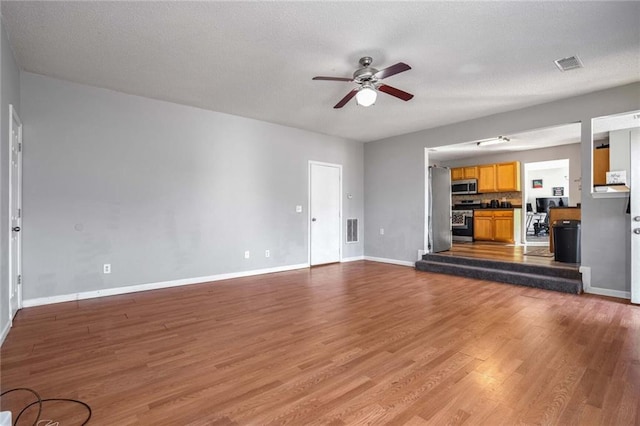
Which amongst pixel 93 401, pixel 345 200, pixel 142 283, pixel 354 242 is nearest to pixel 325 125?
pixel 345 200

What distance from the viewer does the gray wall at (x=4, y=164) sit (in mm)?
2637

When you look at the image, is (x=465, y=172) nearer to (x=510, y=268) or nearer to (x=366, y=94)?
(x=510, y=268)

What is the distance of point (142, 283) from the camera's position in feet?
14.1

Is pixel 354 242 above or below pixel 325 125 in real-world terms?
below

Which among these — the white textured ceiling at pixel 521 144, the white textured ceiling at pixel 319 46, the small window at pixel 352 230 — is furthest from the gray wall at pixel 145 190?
the white textured ceiling at pixel 521 144

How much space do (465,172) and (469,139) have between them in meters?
3.83

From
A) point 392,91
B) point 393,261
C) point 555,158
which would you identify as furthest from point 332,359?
point 555,158

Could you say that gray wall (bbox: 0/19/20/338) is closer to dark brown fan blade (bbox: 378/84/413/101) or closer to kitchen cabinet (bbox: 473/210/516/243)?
dark brown fan blade (bbox: 378/84/413/101)

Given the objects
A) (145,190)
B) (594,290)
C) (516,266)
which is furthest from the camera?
(516,266)

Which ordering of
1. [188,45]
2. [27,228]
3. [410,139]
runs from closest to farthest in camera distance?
1. [188,45]
2. [27,228]
3. [410,139]

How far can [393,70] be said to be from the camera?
2.83 meters

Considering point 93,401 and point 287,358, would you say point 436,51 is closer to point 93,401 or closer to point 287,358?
point 287,358

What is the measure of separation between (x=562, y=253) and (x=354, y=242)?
379cm

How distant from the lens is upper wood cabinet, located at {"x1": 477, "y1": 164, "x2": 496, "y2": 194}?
8289mm
